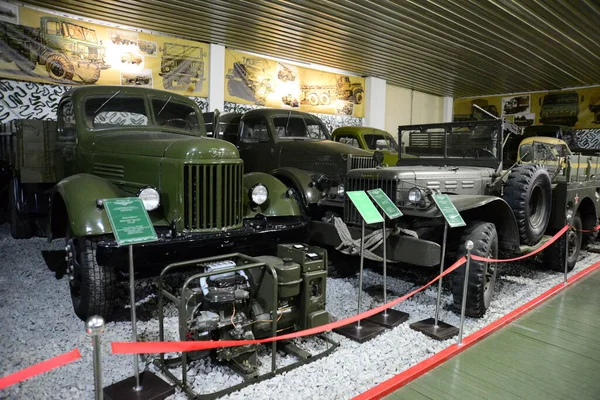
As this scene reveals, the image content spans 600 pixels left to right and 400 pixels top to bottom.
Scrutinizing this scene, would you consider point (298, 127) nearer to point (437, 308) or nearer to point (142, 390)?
point (437, 308)

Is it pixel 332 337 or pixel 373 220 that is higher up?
pixel 373 220

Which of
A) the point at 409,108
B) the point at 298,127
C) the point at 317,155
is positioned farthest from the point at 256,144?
the point at 409,108

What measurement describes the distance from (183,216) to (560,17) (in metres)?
8.04

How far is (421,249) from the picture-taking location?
12.0ft

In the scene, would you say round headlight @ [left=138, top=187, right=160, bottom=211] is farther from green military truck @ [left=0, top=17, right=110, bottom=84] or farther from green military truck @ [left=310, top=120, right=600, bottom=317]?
green military truck @ [left=0, top=17, right=110, bottom=84]

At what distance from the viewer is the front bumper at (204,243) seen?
10.1 ft

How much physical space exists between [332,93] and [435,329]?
29.0 feet

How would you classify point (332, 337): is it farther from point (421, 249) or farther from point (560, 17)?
point (560, 17)

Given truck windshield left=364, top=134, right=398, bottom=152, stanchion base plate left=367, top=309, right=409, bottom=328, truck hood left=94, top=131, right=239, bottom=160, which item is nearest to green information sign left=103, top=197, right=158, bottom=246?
truck hood left=94, top=131, right=239, bottom=160

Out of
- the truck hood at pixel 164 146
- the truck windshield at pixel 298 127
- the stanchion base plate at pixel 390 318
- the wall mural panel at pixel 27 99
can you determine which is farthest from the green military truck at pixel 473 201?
the wall mural panel at pixel 27 99

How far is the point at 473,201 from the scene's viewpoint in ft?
12.7

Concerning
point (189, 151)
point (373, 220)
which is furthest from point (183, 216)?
point (373, 220)

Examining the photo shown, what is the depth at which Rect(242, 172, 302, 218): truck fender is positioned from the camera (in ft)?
14.1

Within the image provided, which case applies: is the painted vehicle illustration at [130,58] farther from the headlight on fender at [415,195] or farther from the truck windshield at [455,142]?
the headlight on fender at [415,195]
